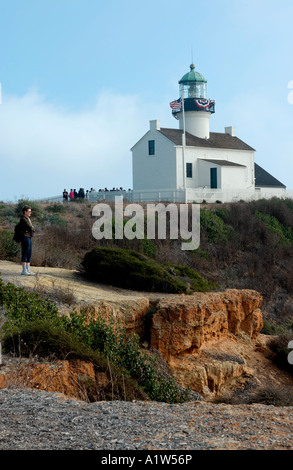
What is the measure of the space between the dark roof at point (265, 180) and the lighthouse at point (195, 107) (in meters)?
10.2

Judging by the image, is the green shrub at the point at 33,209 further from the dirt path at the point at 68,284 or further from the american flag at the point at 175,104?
the american flag at the point at 175,104

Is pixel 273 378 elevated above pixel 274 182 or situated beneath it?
situated beneath

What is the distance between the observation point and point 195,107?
158ft

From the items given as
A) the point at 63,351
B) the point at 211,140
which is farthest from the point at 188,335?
the point at 211,140

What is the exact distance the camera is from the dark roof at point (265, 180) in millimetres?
56775

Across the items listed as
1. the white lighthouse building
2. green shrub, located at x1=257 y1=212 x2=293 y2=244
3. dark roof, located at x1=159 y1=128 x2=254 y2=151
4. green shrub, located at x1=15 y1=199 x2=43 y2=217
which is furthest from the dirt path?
dark roof, located at x1=159 y1=128 x2=254 y2=151

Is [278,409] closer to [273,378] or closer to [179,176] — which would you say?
[273,378]

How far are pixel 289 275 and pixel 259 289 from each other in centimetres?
281

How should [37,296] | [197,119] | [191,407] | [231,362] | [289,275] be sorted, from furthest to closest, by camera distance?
[197,119], [289,275], [231,362], [37,296], [191,407]

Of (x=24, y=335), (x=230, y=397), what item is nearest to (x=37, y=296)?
(x=24, y=335)

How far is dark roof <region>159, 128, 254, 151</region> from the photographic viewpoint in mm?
45703

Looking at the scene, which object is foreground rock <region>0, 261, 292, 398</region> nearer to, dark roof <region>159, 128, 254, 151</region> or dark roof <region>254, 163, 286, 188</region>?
dark roof <region>159, 128, 254, 151</region>

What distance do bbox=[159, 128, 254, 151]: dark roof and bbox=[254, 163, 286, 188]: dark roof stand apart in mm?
6425

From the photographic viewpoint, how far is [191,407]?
7742 mm
